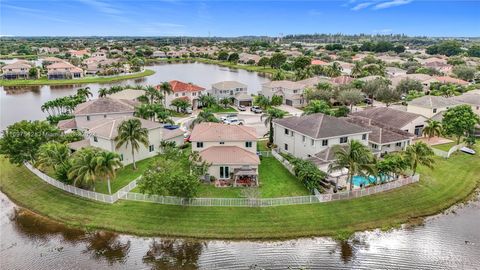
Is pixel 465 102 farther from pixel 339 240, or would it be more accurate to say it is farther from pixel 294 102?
pixel 339 240

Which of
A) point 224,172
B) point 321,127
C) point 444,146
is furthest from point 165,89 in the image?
point 444,146

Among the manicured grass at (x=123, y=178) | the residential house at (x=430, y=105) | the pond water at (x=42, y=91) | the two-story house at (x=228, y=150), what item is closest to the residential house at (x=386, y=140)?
the two-story house at (x=228, y=150)

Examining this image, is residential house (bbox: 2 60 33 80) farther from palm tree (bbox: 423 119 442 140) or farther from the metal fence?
palm tree (bbox: 423 119 442 140)

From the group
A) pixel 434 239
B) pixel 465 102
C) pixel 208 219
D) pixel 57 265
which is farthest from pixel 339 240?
pixel 465 102

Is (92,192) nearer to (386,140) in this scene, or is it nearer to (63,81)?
(386,140)

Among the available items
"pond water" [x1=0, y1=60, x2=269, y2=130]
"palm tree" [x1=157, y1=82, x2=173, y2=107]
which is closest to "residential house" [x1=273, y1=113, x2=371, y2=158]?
"palm tree" [x1=157, y1=82, x2=173, y2=107]

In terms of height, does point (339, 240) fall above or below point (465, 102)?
below
